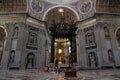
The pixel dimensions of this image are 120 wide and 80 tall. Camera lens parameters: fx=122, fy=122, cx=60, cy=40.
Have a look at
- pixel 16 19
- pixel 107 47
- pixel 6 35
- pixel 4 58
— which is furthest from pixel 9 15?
pixel 107 47

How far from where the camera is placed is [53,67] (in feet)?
29.5

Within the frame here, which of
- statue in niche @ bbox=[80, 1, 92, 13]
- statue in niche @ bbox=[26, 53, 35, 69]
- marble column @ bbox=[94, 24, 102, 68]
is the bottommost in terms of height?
statue in niche @ bbox=[26, 53, 35, 69]

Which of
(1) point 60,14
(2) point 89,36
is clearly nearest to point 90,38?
(2) point 89,36

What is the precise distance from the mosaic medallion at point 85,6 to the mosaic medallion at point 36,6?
607cm

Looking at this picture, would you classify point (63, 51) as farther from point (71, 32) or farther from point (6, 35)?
point (71, 32)

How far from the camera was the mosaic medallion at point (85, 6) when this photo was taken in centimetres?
1685

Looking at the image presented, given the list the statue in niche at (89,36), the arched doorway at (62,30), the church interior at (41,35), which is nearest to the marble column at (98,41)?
the church interior at (41,35)

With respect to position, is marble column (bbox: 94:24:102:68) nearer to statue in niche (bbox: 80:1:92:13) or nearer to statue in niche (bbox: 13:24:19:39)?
statue in niche (bbox: 80:1:92:13)

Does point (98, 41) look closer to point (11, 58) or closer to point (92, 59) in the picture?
point (92, 59)

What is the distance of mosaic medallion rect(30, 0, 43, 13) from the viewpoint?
54.1ft

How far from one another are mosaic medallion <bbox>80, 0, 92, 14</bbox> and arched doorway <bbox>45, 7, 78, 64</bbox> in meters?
1.47

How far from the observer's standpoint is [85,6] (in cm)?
1758

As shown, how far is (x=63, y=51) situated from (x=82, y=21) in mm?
15662

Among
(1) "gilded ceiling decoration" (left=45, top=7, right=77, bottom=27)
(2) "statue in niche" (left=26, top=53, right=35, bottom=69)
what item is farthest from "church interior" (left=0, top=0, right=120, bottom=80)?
(1) "gilded ceiling decoration" (left=45, top=7, right=77, bottom=27)
